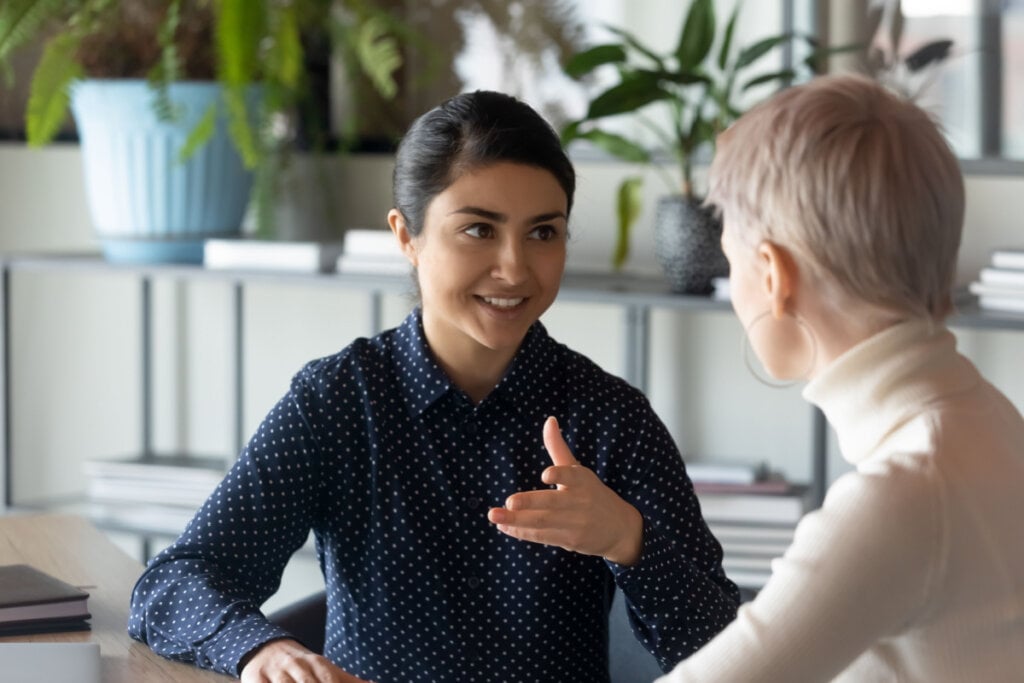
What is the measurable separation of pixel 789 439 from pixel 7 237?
6.51ft

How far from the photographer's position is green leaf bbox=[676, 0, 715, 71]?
96.2 inches

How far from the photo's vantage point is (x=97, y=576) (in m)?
1.69

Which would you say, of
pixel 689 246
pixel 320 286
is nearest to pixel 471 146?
pixel 689 246

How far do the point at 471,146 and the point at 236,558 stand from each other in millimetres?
494

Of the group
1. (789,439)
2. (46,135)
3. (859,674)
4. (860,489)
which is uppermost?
(46,135)

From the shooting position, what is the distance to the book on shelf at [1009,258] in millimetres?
2164

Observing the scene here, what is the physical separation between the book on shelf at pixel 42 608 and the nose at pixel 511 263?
54cm

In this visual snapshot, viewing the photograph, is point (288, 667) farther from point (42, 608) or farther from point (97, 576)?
point (97, 576)

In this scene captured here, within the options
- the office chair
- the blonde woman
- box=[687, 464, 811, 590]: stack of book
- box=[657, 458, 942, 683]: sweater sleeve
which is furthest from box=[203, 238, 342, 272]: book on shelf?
box=[657, 458, 942, 683]: sweater sleeve

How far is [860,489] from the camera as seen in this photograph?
3.18 ft

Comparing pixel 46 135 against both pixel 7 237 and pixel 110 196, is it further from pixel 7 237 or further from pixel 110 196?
pixel 7 237

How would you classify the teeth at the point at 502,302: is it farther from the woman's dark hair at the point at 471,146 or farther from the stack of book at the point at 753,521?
the stack of book at the point at 753,521

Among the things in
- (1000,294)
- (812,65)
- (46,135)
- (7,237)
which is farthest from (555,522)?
(7,237)

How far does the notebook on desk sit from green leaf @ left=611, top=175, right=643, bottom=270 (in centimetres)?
146
